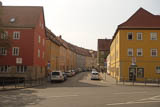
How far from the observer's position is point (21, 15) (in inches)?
1394

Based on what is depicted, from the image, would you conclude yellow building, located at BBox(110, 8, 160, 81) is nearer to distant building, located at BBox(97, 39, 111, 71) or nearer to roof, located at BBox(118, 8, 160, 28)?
roof, located at BBox(118, 8, 160, 28)

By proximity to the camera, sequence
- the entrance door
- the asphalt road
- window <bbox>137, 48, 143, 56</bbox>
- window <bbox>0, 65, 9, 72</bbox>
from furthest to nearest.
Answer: window <bbox>137, 48, 143, 56</bbox>, the entrance door, window <bbox>0, 65, 9, 72</bbox>, the asphalt road

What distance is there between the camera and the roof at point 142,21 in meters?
34.4

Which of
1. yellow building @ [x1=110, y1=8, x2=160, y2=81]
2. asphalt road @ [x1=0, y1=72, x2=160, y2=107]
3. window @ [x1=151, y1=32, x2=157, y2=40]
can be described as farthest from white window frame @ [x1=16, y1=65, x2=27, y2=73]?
window @ [x1=151, y1=32, x2=157, y2=40]

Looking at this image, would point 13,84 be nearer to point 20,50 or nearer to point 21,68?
point 21,68

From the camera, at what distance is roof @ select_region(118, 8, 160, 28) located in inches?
1356

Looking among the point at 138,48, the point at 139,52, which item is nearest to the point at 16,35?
the point at 138,48

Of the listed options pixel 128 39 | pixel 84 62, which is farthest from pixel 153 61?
pixel 84 62

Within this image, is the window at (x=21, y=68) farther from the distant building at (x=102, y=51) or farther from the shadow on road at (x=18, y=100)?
Answer: the distant building at (x=102, y=51)

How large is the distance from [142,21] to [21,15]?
22.4m

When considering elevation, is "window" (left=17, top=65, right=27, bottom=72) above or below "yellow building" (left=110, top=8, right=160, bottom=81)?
below

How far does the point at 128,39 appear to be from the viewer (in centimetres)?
3453

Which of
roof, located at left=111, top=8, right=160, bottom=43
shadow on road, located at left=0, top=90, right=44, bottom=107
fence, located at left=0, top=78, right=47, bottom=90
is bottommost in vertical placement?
fence, located at left=0, top=78, right=47, bottom=90

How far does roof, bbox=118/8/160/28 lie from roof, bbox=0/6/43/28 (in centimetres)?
1570
